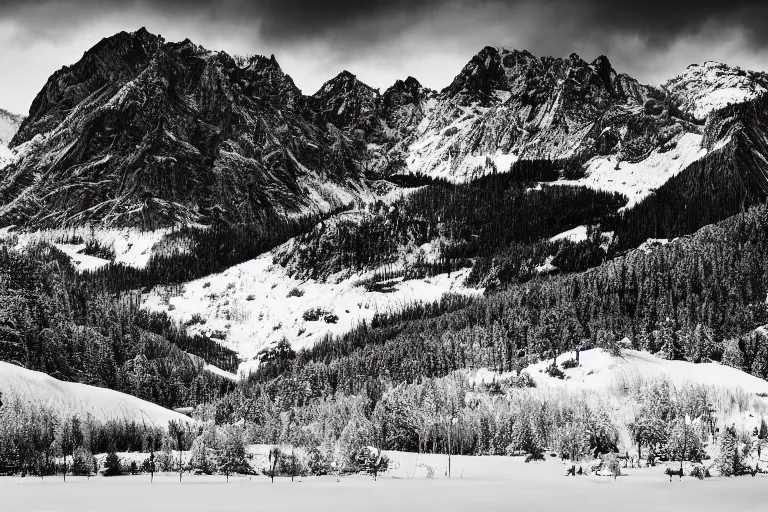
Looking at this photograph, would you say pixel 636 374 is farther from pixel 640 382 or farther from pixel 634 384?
pixel 634 384

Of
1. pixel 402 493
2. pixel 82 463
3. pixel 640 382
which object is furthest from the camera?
pixel 640 382

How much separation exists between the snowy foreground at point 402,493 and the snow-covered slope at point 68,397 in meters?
36.1

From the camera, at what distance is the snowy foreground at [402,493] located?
7131 cm

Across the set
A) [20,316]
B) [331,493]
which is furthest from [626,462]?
[20,316]

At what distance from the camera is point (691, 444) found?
121938 mm

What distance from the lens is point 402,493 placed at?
83.6 meters

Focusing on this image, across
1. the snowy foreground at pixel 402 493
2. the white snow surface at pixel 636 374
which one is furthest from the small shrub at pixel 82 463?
the white snow surface at pixel 636 374

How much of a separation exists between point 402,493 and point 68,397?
85.5m

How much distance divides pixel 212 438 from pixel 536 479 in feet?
196

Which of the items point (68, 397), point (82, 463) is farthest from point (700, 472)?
point (68, 397)

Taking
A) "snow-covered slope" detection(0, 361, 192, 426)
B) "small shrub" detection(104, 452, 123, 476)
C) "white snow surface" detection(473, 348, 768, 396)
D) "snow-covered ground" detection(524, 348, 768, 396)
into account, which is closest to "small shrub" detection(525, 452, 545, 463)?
"white snow surface" detection(473, 348, 768, 396)

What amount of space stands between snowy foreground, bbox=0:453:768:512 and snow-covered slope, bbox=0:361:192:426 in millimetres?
36088

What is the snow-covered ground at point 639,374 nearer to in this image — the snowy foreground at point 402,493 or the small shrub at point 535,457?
the small shrub at point 535,457

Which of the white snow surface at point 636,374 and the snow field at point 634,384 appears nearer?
the snow field at point 634,384
